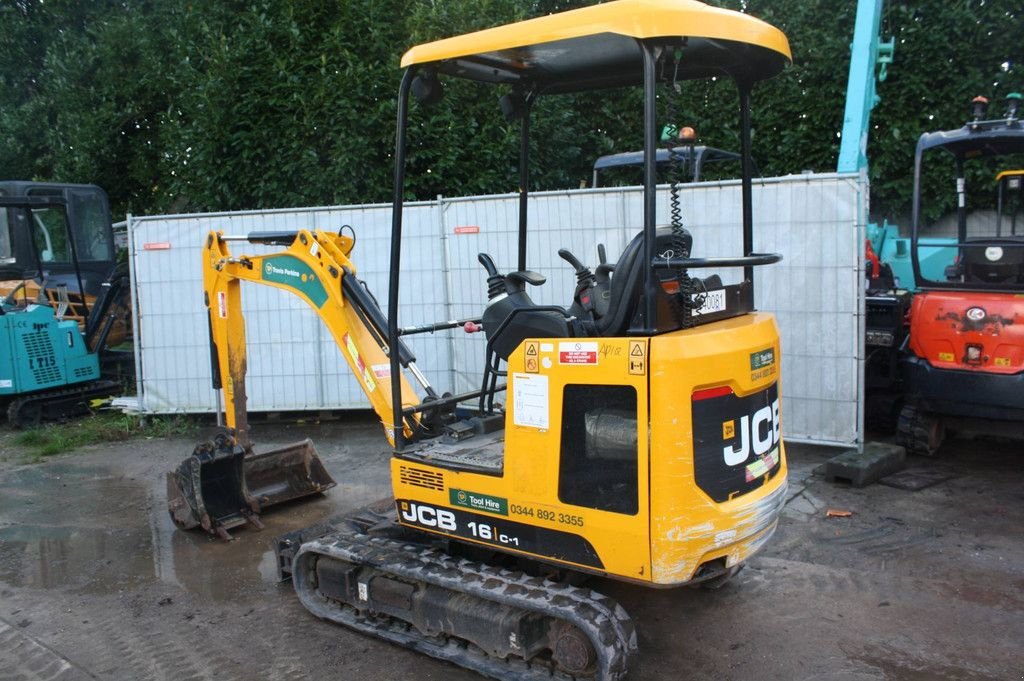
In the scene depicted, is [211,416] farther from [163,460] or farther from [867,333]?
[867,333]

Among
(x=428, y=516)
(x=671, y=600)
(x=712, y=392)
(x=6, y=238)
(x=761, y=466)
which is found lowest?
(x=671, y=600)

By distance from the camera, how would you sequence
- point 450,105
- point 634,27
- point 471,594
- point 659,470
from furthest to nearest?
1. point 450,105
2. point 471,594
3. point 659,470
4. point 634,27

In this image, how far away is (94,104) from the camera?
15555 mm

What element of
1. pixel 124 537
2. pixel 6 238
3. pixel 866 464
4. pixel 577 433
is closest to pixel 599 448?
pixel 577 433

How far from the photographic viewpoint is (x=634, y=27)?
3.32 metres

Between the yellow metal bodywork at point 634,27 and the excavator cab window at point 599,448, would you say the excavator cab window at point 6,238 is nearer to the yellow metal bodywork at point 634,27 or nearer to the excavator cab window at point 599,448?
the yellow metal bodywork at point 634,27

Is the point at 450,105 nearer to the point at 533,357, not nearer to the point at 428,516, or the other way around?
the point at 428,516

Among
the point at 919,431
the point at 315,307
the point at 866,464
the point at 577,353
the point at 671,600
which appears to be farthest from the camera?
the point at 919,431

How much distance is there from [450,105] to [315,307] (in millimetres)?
5831

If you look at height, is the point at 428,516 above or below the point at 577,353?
below

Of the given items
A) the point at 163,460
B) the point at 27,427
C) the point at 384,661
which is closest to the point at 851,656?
the point at 384,661

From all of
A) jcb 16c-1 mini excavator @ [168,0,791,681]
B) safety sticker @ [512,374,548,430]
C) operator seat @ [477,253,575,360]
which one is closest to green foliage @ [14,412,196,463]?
jcb 16c-1 mini excavator @ [168,0,791,681]

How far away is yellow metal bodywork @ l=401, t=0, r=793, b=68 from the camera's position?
10.9 ft

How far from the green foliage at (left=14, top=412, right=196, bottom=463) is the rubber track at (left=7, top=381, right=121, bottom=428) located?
0.26m
